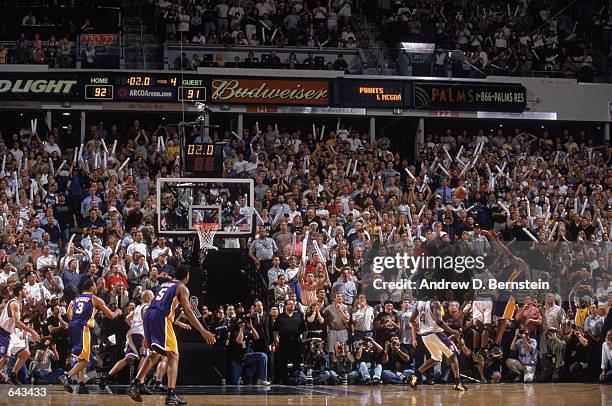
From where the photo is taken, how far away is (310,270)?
69.6ft

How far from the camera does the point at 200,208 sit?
20.0 metres

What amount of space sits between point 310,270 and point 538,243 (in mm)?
5022

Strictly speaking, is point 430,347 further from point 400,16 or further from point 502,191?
point 400,16

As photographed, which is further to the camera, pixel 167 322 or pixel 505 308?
pixel 505 308

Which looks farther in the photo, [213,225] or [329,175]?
[329,175]

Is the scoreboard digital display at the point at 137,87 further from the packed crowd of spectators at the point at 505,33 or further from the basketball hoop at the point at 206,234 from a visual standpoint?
the basketball hoop at the point at 206,234

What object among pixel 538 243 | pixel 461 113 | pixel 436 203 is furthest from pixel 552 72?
pixel 538 243

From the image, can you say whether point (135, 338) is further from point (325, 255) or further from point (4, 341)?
point (325, 255)

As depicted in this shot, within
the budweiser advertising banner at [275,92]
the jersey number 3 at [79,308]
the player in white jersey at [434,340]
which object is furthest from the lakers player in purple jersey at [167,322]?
the budweiser advertising banner at [275,92]

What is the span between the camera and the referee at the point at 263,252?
2156cm

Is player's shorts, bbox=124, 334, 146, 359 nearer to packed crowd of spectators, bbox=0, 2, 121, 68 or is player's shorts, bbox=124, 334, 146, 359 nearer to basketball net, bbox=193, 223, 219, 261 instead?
basketball net, bbox=193, 223, 219, 261

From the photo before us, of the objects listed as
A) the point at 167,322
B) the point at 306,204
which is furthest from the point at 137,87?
the point at 167,322

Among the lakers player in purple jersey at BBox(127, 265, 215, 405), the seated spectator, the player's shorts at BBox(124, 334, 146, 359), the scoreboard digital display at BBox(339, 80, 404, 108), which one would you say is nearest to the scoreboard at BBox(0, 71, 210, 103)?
the scoreboard digital display at BBox(339, 80, 404, 108)

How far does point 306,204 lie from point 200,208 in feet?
14.5
